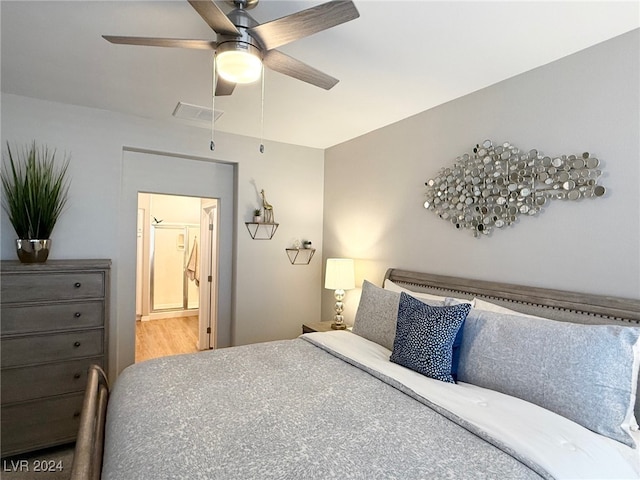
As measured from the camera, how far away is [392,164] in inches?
128

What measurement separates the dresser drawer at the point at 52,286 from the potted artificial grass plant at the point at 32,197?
20cm

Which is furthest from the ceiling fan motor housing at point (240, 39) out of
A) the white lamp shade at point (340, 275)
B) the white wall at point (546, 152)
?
the white lamp shade at point (340, 275)

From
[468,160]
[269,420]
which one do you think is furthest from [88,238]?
[468,160]

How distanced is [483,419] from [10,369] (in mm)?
2908

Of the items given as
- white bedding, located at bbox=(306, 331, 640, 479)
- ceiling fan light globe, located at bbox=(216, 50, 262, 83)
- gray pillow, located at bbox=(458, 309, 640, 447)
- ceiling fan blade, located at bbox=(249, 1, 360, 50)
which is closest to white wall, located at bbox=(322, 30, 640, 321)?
gray pillow, located at bbox=(458, 309, 640, 447)

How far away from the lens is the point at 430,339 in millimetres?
1891

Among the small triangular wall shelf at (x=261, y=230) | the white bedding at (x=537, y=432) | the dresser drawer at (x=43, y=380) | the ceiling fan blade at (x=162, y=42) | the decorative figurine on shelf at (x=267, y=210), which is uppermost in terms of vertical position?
the ceiling fan blade at (x=162, y=42)

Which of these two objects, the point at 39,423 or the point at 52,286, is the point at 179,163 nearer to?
the point at 52,286

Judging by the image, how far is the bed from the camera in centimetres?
117

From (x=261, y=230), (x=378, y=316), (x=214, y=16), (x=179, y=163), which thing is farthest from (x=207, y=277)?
(x=214, y=16)

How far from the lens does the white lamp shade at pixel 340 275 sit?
3.38 meters

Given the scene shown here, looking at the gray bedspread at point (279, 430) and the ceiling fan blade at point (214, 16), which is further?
the ceiling fan blade at point (214, 16)

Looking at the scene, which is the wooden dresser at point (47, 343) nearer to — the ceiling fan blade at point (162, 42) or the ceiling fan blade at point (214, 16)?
the ceiling fan blade at point (162, 42)

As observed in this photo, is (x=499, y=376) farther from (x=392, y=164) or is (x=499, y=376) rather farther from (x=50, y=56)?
(x=50, y=56)
